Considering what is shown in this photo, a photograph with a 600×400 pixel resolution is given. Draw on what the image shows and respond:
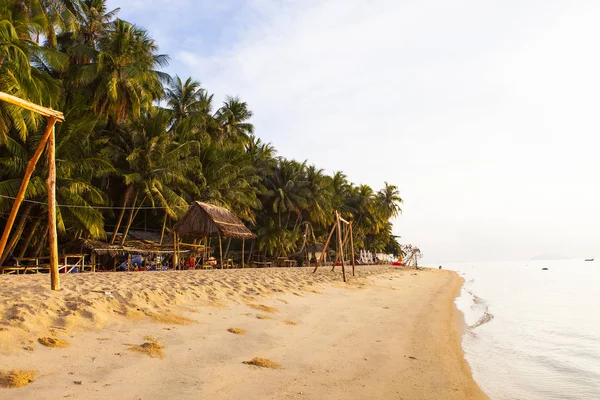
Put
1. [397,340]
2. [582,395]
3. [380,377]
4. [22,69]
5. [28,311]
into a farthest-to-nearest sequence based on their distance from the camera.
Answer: [22,69]
[397,340]
[582,395]
[28,311]
[380,377]

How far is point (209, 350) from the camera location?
201 inches

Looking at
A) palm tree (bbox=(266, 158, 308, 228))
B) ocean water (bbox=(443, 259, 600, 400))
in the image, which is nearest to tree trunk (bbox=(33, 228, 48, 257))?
ocean water (bbox=(443, 259, 600, 400))

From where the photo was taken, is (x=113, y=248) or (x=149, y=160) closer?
(x=113, y=248)

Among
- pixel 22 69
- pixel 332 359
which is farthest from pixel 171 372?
pixel 22 69

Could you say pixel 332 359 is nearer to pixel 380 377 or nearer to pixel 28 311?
pixel 380 377

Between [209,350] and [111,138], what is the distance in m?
22.7

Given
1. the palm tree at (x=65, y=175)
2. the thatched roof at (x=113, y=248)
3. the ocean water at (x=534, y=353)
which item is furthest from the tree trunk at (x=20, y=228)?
the ocean water at (x=534, y=353)

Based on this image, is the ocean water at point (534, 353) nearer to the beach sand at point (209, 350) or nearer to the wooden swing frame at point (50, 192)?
the beach sand at point (209, 350)

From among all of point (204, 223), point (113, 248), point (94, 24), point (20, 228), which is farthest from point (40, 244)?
point (94, 24)

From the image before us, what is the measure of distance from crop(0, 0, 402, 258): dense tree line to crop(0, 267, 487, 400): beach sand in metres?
10.4

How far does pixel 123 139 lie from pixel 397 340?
2221 cm

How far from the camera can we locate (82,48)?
2261 cm

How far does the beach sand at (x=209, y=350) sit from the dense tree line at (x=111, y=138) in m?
→ 10.4

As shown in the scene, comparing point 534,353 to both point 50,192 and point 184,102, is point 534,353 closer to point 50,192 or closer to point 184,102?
point 50,192
